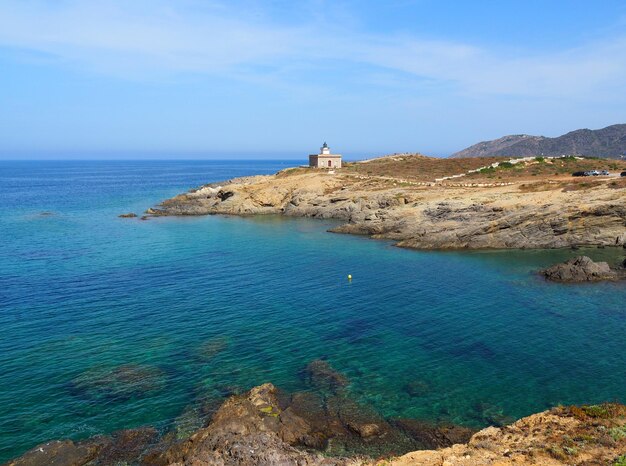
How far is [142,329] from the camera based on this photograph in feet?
111

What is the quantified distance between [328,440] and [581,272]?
116ft

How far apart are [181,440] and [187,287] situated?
23606 millimetres

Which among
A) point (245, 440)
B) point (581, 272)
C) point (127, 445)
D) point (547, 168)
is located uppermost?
point (547, 168)

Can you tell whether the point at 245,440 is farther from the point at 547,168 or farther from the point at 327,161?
the point at 327,161

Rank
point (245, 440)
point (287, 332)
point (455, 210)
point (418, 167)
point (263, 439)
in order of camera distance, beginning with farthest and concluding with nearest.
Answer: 1. point (418, 167)
2. point (455, 210)
3. point (287, 332)
4. point (263, 439)
5. point (245, 440)

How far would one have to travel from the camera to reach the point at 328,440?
69.7 feet

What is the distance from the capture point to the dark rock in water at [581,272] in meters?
44.3

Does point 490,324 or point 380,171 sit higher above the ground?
point 380,171

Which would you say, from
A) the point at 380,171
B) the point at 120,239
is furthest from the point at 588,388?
the point at 380,171

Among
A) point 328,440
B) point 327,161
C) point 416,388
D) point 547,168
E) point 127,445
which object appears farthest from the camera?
point 327,161

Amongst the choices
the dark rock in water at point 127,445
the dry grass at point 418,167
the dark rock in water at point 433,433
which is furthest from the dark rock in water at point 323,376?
the dry grass at point 418,167

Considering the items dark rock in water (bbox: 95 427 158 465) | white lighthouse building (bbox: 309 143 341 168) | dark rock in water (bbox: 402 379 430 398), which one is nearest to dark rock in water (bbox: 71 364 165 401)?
dark rock in water (bbox: 95 427 158 465)

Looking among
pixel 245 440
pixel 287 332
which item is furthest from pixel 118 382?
pixel 287 332

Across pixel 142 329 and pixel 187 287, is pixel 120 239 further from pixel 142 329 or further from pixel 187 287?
pixel 142 329
